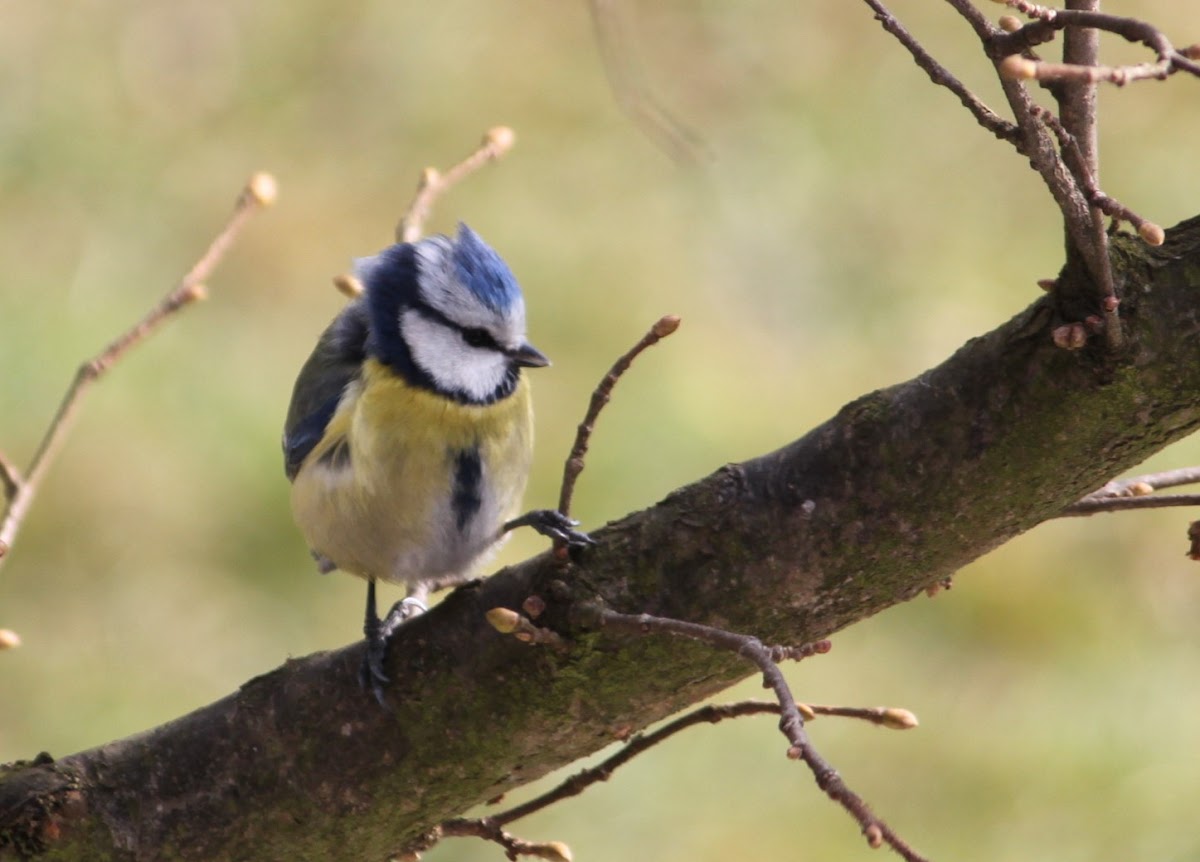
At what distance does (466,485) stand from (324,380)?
0.27 m

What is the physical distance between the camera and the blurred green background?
111 inches

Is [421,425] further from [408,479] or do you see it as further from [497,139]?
[497,139]

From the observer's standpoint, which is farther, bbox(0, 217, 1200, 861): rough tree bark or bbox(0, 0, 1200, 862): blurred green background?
bbox(0, 0, 1200, 862): blurred green background

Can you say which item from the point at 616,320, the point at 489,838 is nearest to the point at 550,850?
the point at 489,838

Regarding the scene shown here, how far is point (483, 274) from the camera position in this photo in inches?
69.8

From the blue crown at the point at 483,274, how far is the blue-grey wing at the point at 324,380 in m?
0.16

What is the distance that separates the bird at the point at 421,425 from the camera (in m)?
1.68

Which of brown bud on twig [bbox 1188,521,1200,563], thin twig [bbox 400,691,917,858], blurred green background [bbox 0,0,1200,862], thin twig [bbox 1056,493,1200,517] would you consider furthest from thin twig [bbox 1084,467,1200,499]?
blurred green background [bbox 0,0,1200,862]

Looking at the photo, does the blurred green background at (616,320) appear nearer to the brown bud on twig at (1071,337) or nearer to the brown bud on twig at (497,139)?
the brown bud on twig at (497,139)

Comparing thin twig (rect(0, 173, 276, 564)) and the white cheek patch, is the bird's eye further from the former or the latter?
thin twig (rect(0, 173, 276, 564))

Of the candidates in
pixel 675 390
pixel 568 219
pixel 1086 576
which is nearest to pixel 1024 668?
pixel 1086 576

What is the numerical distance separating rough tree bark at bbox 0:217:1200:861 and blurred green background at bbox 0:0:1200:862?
141 cm

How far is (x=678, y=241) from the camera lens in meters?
3.89

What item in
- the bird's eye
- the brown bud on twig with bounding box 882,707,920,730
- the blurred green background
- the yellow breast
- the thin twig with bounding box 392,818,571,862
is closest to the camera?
the brown bud on twig with bounding box 882,707,920,730
